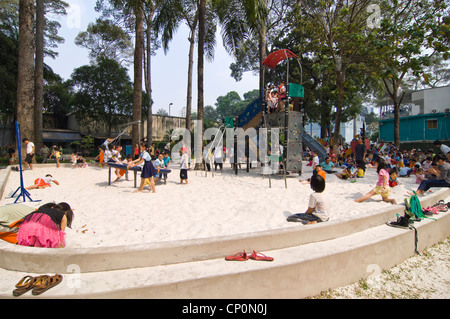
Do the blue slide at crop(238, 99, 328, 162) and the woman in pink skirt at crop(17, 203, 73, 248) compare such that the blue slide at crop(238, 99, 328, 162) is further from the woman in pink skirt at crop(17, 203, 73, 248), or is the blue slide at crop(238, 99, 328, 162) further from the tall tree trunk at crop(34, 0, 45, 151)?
the tall tree trunk at crop(34, 0, 45, 151)

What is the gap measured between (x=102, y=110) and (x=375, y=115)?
78601 millimetres

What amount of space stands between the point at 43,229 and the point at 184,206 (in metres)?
3.33

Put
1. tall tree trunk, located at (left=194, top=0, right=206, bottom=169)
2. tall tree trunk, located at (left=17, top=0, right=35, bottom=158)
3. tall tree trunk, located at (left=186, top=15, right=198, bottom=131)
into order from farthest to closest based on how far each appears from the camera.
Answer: tall tree trunk, located at (left=186, top=15, right=198, bottom=131)
tall tree trunk, located at (left=17, top=0, right=35, bottom=158)
tall tree trunk, located at (left=194, top=0, right=206, bottom=169)

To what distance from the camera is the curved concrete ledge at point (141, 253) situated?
327cm

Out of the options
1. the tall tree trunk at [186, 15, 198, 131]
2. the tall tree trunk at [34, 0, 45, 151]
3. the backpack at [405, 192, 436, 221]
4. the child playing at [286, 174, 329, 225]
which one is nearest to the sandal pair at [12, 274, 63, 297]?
the child playing at [286, 174, 329, 225]

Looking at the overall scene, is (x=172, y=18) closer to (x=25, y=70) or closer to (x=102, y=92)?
(x=25, y=70)

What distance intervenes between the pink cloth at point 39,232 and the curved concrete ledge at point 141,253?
0.22 meters

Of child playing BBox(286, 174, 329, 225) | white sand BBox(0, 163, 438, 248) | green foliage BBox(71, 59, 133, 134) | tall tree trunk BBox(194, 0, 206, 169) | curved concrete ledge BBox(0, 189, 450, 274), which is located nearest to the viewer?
curved concrete ledge BBox(0, 189, 450, 274)

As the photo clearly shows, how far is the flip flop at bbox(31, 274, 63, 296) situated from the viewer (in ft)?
9.13

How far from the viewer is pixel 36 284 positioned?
288 centimetres

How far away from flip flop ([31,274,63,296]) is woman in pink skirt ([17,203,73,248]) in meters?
0.88

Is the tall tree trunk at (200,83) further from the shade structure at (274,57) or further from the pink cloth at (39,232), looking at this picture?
the pink cloth at (39,232)

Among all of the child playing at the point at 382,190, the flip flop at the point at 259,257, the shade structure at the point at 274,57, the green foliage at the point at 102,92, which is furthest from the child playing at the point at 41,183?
the green foliage at the point at 102,92
